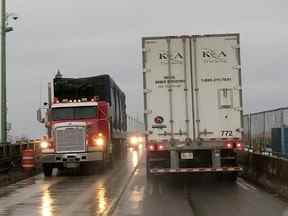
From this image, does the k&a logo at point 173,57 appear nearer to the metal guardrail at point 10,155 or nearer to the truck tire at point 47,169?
the truck tire at point 47,169

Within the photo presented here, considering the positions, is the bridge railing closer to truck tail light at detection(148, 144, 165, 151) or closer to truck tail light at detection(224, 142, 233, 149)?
truck tail light at detection(224, 142, 233, 149)

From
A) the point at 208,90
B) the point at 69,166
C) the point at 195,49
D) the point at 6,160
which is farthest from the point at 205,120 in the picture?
the point at 6,160

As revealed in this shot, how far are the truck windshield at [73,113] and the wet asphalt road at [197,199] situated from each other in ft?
20.2

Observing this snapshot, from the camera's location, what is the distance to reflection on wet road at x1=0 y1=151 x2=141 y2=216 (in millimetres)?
15695

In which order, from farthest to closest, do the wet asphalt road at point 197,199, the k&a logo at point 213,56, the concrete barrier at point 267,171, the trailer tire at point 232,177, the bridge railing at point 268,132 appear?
the bridge railing at point 268,132, the trailer tire at point 232,177, the k&a logo at point 213,56, the concrete barrier at point 267,171, the wet asphalt road at point 197,199

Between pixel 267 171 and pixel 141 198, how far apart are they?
15.7 ft

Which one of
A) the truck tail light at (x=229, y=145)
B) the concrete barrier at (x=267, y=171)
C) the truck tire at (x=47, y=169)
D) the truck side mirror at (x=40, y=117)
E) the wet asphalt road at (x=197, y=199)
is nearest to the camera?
the wet asphalt road at (x=197, y=199)

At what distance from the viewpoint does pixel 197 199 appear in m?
17.6

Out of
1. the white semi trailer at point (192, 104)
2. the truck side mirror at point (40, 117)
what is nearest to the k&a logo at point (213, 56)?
the white semi trailer at point (192, 104)

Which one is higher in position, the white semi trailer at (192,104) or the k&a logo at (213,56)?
the k&a logo at (213,56)

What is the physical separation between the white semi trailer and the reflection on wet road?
6.93ft

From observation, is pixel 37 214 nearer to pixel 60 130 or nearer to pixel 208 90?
pixel 208 90

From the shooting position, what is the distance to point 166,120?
2036 centimetres

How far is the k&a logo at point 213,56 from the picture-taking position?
20375 mm
